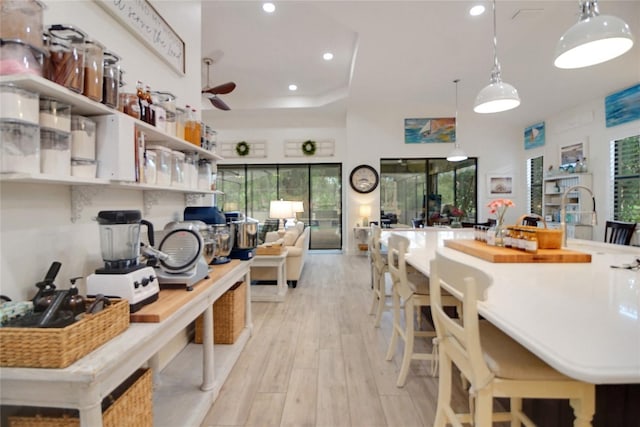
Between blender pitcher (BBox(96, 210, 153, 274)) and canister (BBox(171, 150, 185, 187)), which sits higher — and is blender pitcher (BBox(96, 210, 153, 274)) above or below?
below

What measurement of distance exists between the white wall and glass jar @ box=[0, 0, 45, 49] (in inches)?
10.9

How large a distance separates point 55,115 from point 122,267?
64cm

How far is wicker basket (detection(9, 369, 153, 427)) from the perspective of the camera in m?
1.01

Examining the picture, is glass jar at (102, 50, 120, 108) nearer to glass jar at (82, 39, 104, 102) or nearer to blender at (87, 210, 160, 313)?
glass jar at (82, 39, 104, 102)

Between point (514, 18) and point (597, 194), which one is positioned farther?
point (597, 194)

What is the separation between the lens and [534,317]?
96 centimetres

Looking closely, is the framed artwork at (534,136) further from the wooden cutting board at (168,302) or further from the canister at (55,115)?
the canister at (55,115)

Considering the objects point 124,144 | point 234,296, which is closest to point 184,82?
point 124,144

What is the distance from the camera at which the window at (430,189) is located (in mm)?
7777

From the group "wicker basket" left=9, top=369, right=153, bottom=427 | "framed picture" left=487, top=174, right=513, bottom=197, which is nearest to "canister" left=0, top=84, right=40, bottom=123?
"wicker basket" left=9, top=369, right=153, bottom=427

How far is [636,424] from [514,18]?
13.1 ft

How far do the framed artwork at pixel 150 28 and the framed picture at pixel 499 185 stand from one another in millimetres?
7548

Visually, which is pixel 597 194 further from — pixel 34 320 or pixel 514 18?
pixel 34 320

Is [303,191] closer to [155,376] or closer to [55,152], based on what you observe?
[155,376]
